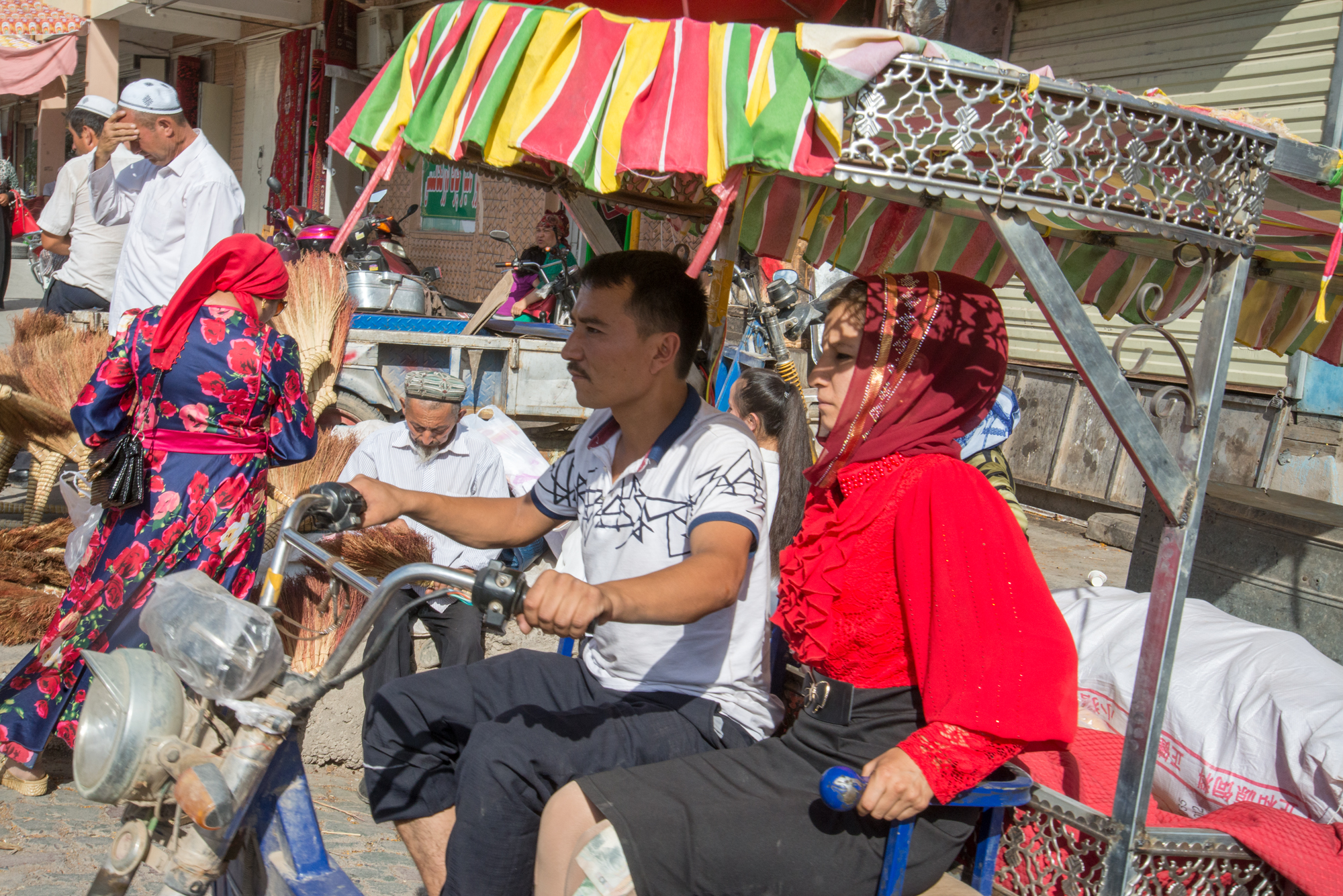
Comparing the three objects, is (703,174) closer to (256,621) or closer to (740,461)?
(740,461)

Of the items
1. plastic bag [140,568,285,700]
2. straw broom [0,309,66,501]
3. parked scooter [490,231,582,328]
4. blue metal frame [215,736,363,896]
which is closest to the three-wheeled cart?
plastic bag [140,568,285,700]

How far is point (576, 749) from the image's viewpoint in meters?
1.96

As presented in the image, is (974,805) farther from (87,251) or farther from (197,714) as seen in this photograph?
(87,251)

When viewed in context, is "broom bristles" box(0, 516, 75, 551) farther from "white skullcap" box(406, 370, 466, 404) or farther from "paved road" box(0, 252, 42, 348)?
"paved road" box(0, 252, 42, 348)

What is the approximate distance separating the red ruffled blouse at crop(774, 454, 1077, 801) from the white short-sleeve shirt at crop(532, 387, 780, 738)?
21cm

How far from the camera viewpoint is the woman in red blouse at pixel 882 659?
172 cm

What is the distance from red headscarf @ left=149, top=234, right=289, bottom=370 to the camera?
3154 millimetres

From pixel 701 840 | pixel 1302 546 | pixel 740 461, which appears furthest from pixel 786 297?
pixel 701 840

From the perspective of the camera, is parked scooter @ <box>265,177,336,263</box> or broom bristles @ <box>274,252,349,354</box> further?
parked scooter @ <box>265,177,336,263</box>

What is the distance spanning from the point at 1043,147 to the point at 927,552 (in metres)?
0.74

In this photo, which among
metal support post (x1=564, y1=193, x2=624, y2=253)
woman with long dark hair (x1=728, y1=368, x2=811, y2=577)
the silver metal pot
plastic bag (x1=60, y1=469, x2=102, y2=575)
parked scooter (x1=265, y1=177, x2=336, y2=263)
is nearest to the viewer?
metal support post (x1=564, y1=193, x2=624, y2=253)

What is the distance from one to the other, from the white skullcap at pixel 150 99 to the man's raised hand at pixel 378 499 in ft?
10.4

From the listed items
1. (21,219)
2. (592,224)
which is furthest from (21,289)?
(592,224)

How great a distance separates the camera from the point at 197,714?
63.2 inches
